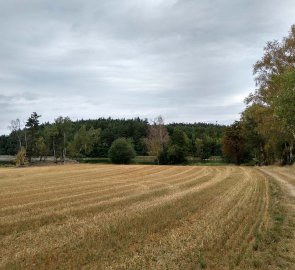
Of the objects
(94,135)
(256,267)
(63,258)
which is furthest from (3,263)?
(94,135)

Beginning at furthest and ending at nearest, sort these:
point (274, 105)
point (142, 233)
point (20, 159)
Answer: point (20, 159) < point (274, 105) < point (142, 233)

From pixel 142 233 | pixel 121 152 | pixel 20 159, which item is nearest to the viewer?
pixel 142 233

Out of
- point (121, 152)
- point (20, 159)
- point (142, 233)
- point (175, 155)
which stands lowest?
point (142, 233)

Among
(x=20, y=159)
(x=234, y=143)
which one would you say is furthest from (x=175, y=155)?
(x=20, y=159)

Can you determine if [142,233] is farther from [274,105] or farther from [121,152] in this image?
[121,152]

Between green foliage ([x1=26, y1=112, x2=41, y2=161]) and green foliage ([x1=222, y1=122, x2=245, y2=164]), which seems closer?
green foliage ([x1=222, y1=122, x2=245, y2=164])

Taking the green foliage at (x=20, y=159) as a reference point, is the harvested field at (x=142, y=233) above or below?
below

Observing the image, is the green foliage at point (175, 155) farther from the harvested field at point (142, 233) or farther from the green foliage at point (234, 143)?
the harvested field at point (142, 233)

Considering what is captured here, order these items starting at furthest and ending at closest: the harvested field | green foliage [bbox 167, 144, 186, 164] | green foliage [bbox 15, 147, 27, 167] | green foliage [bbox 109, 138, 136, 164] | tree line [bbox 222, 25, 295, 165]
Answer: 1. green foliage [bbox 109, 138, 136, 164]
2. green foliage [bbox 167, 144, 186, 164]
3. green foliage [bbox 15, 147, 27, 167]
4. tree line [bbox 222, 25, 295, 165]
5. the harvested field

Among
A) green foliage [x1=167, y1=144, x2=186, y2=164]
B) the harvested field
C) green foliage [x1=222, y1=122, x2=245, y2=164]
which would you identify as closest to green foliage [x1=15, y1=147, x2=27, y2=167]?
green foliage [x1=167, y1=144, x2=186, y2=164]

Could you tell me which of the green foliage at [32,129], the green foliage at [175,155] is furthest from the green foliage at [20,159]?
the green foliage at [175,155]

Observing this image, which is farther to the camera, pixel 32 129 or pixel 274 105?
pixel 32 129

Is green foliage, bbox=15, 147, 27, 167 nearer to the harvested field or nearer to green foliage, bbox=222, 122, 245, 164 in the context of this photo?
green foliage, bbox=222, 122, 245, 164

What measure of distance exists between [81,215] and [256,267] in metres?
7.50
